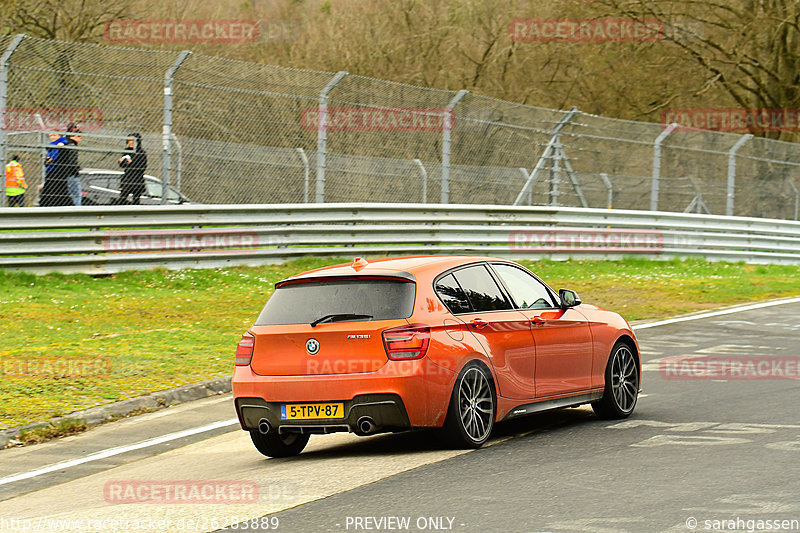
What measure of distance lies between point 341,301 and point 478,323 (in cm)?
101

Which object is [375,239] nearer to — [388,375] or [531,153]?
[531,153]

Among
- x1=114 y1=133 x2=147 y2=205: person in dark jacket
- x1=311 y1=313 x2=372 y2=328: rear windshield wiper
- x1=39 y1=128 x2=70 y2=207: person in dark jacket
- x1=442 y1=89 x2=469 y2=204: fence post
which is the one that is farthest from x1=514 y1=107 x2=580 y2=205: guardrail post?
x1=311 y1=313 x2=372 y2=328: rear windshield wiper

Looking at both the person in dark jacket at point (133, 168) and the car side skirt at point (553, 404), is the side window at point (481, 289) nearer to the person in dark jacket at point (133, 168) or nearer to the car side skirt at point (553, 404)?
the car side skirt at point (553, 404)

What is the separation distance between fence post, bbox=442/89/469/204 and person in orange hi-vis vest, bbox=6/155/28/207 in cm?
754

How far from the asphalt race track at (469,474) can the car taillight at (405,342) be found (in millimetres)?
723

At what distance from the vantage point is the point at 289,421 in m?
7.60

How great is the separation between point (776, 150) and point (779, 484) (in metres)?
22.3

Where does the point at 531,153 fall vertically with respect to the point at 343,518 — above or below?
above

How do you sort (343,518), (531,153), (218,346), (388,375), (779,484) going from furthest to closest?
(531,153)
(218,346)
(388,375)
(779,484)
(343,518)

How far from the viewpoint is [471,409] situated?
7.73 metres

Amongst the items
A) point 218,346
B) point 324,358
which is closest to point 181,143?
point 218,346

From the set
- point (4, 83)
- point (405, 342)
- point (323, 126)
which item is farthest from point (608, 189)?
point (405, 342)

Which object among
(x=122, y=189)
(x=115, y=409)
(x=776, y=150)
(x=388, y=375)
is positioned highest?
(x=776, y=150)

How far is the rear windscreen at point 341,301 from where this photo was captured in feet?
25.0
